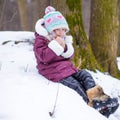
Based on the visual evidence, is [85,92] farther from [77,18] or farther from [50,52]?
[77,18]

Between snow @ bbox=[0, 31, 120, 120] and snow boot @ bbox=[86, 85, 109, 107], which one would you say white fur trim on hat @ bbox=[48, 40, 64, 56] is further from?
snow boot @ bbox=[86, 85, 109, 107]

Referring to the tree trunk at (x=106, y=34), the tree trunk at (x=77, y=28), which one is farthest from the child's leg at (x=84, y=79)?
the tree trunk at (x=106, y=34)

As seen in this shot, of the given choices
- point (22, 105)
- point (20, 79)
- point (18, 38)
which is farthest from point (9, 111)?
point (18, 38)

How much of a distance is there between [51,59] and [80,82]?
1.59ft

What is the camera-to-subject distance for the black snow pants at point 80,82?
4.95m

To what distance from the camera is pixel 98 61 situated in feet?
26.9

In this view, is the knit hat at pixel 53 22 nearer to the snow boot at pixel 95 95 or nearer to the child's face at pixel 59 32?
the child's face at pixel 59 32

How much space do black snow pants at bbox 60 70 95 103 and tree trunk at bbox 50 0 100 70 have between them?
1774 mm

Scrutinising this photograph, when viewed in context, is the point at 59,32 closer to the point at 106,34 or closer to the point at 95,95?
the point at 95,95

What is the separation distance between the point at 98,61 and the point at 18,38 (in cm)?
170

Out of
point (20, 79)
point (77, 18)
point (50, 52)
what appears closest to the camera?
point (20, 79)

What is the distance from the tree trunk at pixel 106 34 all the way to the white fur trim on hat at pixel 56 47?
3.24 meters

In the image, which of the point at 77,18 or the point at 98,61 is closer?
the point at 77,18

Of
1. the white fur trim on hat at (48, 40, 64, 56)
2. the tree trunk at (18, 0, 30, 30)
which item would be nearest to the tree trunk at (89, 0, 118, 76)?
the white fur trim on hat at (48, 40, 64, 56)
